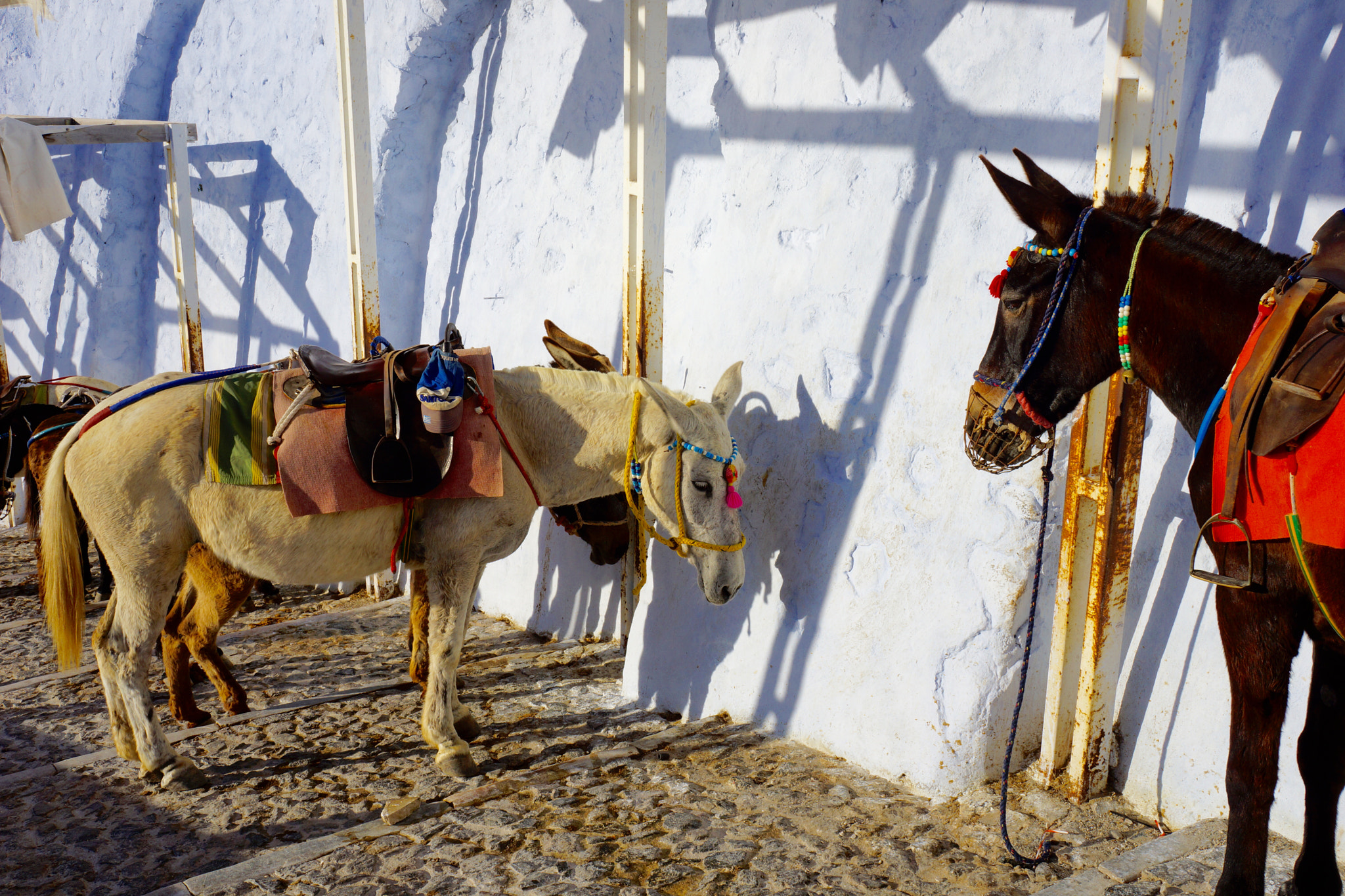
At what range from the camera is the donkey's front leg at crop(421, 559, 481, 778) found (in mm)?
4098

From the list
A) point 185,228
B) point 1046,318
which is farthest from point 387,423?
point 185,228

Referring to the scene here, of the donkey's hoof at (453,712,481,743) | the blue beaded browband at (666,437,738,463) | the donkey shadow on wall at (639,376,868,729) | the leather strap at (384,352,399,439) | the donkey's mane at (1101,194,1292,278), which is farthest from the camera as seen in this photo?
the donkey's hoof at (453,712,481,743)

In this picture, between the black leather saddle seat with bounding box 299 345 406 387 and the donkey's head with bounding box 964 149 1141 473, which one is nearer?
the donkey's head with bounding box 964 149 1141 473

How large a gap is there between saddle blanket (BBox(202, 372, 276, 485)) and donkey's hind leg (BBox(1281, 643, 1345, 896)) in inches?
145

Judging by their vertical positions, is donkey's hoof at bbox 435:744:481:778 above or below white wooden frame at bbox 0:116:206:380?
below

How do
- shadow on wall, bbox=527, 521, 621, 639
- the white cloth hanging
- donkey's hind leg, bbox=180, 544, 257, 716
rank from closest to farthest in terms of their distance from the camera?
donkey's hind leg, bbox=180, 544, 257, 716
shadow on wall, bbox=527, 521, 621, 639
the white cloth hanging

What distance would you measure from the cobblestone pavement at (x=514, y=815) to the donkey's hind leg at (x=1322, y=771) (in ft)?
1.05

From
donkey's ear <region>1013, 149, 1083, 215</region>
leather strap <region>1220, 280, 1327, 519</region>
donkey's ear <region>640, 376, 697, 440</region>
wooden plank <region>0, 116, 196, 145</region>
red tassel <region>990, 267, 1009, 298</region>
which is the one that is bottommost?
donkey's ear <region>640, 376, 697, 440</region>

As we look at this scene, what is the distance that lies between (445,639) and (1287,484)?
3254 mm

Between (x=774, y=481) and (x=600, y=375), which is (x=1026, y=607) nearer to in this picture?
(x=774, y=481)

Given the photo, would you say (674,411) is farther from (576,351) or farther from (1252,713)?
(1252,713)

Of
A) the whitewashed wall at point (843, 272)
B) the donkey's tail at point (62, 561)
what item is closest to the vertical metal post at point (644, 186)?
the whitewashed wall at point (843, 272)

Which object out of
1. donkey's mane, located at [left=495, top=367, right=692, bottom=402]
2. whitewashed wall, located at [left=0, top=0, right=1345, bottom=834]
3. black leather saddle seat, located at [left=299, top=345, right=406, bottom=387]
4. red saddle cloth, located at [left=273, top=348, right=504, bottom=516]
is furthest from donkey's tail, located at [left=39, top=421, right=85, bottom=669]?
whitewashed wall, located at [left=0, top=0, right=1345, bottom=834]

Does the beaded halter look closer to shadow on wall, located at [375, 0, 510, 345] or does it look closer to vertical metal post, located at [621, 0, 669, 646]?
vertical metal post, located at [621, 0, 669, 646]
